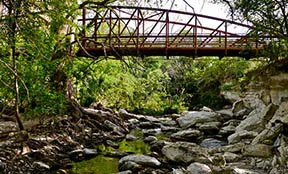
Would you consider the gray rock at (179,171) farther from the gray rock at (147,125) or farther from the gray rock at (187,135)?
the gray rock at (147,125)

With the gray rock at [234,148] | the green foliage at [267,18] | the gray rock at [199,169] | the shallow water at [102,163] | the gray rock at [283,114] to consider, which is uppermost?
the green foliage at [267,18]

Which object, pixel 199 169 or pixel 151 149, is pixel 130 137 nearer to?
pixel 151 149

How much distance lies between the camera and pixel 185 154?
16.7 ft

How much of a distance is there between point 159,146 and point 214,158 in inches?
59.4

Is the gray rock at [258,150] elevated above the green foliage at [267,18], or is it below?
below

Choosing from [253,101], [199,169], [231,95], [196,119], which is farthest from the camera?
[231,95]

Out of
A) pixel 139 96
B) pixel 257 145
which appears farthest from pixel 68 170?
pixel 139 96

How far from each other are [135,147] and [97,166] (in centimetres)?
164

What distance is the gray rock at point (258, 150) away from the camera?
5.07 metres

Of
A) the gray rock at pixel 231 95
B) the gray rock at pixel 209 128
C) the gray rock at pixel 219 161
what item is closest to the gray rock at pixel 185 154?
the gray rock at pixel 219 161

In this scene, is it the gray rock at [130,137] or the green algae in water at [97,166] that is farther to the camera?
the gray rock at [130,137]

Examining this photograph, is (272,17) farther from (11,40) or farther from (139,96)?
(139,96)

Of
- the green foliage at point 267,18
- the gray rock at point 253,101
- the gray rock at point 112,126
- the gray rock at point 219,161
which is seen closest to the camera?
the green foliage at point 267,18

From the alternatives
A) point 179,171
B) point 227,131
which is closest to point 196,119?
point 227,131
